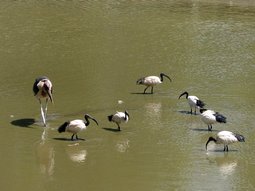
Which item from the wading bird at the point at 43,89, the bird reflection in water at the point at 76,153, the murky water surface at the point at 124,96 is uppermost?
the wading bird at the point at 43,89

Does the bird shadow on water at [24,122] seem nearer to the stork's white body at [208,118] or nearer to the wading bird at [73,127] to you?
the wading bird at [73,127]

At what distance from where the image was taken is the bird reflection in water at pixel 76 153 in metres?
16.0

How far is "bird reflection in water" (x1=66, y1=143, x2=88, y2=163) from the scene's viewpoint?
16.0 metres

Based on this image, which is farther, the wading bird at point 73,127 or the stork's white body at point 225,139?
the wading bird at point 73,127

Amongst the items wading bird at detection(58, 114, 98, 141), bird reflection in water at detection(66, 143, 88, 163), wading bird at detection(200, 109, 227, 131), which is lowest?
bird reflection in water at detection(66, 143, 88, 163)

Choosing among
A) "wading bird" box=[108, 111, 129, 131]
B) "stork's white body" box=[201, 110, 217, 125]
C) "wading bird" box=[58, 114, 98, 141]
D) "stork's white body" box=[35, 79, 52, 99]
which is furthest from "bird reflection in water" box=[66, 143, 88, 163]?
"stork's white body" box=[201, 110, 217, 125]

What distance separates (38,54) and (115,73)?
4.68 meters

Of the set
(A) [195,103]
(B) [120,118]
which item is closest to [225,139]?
(B) [120,118]

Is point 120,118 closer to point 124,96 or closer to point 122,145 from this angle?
point 122,145

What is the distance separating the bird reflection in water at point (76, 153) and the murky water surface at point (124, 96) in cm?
3

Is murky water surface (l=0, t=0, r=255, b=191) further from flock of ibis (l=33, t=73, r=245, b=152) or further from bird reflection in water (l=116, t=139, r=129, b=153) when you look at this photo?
flock of ibis (l=33, t=73, r=245, b=152)

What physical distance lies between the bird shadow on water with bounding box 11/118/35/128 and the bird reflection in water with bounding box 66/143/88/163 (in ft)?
7.51

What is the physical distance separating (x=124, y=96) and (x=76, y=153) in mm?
6044

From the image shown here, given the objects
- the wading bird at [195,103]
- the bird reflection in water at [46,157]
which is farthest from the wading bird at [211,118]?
the bird reflection in water at [46,157]
